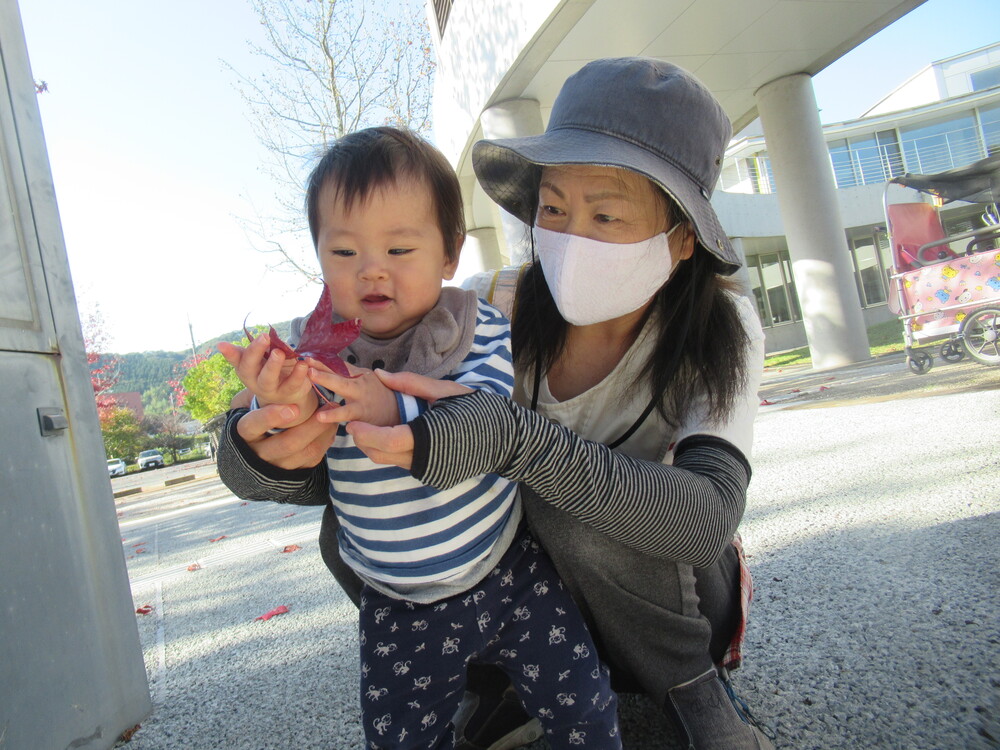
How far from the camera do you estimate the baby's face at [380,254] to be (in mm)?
1344

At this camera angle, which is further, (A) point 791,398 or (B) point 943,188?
(B) point 943,188

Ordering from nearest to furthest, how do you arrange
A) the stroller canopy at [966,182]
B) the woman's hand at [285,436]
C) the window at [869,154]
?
the woman's hand at [285,436] < the stroller canopy at [966,182] < the window at [869,154]

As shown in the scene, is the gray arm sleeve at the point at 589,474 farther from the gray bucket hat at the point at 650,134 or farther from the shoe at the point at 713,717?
the gray bucket hat at the point at 650,134

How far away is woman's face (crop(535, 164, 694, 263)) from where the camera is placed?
1.49m

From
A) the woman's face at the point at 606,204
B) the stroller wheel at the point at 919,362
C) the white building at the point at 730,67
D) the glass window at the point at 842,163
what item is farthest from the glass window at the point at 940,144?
the woman's face at the point at 606,204

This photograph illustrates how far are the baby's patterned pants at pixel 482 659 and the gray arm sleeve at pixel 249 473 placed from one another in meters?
0.28

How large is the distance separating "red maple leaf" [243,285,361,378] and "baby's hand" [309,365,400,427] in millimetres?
39

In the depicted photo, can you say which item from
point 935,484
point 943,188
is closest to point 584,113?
point 935,484

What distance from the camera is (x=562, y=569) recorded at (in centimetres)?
139

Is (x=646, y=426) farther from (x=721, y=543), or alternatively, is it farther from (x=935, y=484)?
(x=935, y=484)

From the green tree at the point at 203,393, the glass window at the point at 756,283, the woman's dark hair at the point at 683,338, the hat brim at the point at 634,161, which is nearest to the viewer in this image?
the hat brim at the point at 634,161

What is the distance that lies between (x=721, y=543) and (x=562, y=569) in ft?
1.07

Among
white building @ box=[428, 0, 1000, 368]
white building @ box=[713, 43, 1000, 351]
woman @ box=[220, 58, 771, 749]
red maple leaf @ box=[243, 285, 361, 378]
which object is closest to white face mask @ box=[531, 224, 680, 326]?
woman @ box=[220, 58, 771, 749]

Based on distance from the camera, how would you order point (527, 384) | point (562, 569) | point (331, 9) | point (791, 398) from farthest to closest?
point (331, 9), point (791, 398), point (527, 384), point (562, 569)
